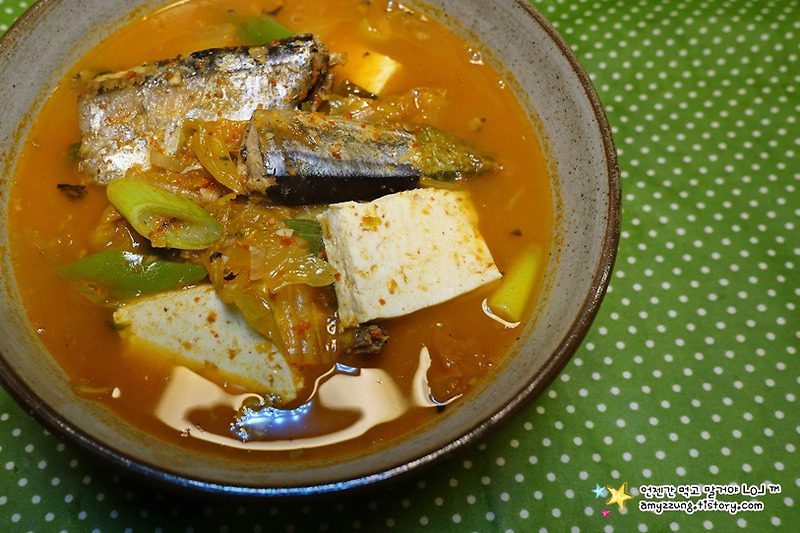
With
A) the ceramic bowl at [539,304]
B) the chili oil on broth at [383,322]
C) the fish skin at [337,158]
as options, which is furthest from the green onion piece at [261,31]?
the fish skin at [337,158]

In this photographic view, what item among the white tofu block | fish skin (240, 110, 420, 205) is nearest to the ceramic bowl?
the white tofu block

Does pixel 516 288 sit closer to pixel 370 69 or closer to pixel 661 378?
pixel 661 378

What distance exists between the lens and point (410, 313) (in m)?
2.31

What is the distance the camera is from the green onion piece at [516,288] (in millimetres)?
2385

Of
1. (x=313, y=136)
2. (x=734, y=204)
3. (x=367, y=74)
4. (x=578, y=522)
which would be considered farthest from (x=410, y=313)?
(x=734, y=204)

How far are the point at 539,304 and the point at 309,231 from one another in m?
0.91

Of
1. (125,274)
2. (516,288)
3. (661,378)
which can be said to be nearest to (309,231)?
(125,274)

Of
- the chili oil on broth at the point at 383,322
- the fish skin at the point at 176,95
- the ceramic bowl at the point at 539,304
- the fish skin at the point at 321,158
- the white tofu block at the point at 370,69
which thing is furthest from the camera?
the white tofu block at the point at 370,69

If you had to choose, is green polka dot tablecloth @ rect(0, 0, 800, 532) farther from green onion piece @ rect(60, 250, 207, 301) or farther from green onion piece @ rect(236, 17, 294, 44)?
green onion piece @ rect(236, 17, 294, 44)

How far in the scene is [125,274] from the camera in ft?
7.57

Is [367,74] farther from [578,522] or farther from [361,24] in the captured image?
[578,522]

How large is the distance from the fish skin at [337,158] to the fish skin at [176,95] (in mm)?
232

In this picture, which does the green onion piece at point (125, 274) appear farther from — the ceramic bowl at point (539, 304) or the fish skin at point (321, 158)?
the fish skin at point (321, 158)

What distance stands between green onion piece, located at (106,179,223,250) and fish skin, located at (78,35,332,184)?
201mm
